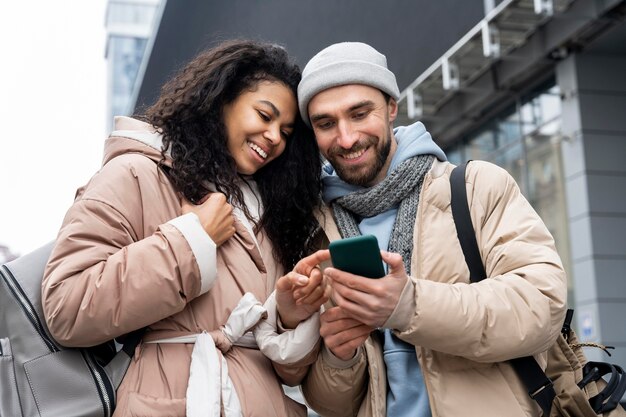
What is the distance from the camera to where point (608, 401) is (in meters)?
2.84

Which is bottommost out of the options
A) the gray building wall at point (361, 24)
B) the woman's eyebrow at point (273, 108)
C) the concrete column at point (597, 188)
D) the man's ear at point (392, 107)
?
the concrete column at point (597, 188)

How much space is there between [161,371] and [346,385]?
2.44ft

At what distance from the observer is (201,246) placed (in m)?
2.59

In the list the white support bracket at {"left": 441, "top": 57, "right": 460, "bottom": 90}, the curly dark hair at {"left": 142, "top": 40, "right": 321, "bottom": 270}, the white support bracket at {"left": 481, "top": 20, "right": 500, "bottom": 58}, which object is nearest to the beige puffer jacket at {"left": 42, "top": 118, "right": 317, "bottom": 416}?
the curly dark hair at {"left": 142, "top": 40, "right": 321, "bottom": 270}

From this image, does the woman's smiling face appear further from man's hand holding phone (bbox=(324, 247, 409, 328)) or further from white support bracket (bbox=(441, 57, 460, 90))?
white support bracket (bbox=(441, 57, 460, 90))

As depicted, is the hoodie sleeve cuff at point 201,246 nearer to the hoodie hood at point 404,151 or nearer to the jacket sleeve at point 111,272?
the jacket sleeve at point 111,272

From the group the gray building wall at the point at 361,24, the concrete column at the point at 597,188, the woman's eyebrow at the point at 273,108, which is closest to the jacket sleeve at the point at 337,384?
the woman's eyebrow at the point at 273,108

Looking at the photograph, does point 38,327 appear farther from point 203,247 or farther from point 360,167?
point 360,167

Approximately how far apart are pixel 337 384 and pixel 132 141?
120 centimetres

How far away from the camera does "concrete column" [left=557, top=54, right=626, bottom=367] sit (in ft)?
34.0

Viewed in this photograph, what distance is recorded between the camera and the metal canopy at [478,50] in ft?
32.6

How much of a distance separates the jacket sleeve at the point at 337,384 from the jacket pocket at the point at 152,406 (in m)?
0.65

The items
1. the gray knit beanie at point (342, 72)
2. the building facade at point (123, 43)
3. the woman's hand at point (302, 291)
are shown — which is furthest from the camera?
the building facade at point (123, 43)

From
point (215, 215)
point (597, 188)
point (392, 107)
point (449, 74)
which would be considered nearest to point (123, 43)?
point (449, 74)
